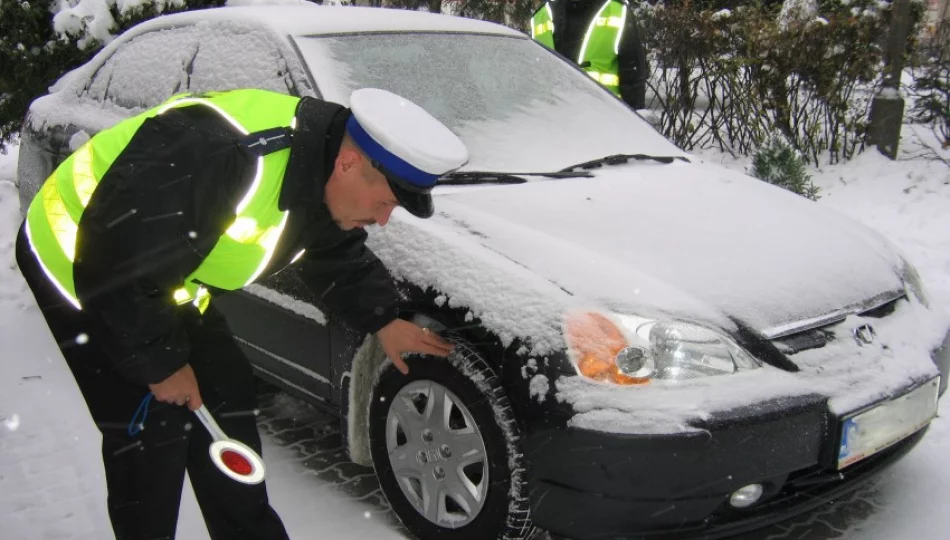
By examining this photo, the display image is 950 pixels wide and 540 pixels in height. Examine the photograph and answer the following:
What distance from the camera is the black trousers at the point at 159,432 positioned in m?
1.87

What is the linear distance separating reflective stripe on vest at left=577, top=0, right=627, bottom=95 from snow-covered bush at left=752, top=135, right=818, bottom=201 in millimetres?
1270

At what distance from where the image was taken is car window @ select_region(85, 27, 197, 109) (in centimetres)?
358

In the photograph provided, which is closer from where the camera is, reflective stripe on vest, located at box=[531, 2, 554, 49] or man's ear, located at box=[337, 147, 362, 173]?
man's ear, located at box=[337, 147, 362, 173]

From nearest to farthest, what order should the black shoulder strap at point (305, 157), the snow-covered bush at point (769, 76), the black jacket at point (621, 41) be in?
1. the black shoulder strap at point (305, 157)
2. the black jacket at point (621, 41)
3. the snow-covered bush at point (769, 76)

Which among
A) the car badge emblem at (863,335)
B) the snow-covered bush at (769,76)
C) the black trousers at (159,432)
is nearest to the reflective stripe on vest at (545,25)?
the snow-covered bush at (769,76)

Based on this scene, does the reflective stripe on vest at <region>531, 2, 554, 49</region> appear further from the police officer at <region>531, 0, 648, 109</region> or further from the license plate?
the license plate

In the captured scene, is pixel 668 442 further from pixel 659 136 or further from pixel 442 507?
pixel 659 136

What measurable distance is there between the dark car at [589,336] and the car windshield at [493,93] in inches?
0.5

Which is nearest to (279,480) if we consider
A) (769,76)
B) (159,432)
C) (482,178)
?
(159,432)

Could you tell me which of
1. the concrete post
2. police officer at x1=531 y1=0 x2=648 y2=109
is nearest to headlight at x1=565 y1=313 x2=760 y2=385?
police officer at x1=531 y1=0 x2=648 y2=109

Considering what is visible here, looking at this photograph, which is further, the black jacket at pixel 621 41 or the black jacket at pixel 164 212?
the black jacket at pixel 621 41

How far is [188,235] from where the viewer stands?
1615 mm

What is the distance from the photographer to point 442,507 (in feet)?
7.93

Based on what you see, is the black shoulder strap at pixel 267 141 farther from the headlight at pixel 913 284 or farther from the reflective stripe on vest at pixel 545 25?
the reflective stripe on vest at pixel 545 25
